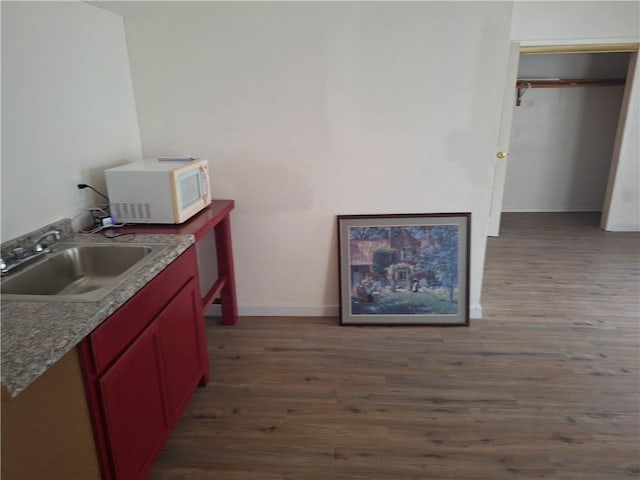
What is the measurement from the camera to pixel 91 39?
2537mm

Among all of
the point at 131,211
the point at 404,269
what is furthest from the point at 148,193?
the point at 404,269

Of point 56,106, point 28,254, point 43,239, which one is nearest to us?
point 28,254

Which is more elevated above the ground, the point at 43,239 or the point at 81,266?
the point at 43,239

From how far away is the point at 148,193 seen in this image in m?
2.41

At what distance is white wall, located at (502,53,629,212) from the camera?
5.88 m

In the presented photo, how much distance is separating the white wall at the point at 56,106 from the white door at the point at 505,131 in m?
3.57

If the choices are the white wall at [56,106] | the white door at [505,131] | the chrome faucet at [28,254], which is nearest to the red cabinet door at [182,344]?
the chrome faucet at [28,254]

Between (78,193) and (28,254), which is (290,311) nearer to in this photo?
(78,193)

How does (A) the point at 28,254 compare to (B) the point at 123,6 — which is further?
(B) the point at 123,6

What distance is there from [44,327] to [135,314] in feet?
1.29

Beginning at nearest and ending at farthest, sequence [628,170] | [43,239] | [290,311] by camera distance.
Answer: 1. [43,239]
2. [290,311]
3. [628,170]

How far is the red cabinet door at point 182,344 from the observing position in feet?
6.66

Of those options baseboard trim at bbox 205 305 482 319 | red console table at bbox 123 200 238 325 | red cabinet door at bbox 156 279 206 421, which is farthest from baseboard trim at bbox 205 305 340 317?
red cabinet door at bbox 156 279 206 421

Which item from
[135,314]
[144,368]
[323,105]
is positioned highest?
[323,105]
